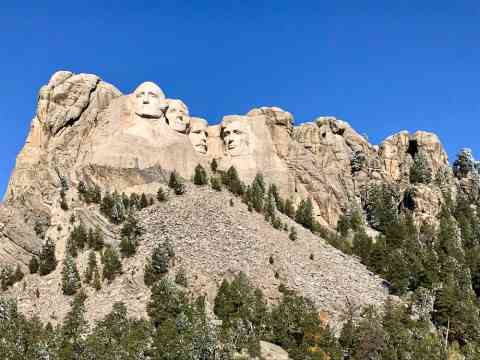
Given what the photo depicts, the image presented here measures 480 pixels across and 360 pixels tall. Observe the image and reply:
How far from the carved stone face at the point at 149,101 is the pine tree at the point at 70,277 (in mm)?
27732

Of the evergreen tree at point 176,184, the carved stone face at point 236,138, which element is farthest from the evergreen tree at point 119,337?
the carved stone face at point 236,138

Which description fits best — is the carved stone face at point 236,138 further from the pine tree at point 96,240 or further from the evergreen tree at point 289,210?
the pine tree at point 96,240

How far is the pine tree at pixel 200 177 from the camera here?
11081cm

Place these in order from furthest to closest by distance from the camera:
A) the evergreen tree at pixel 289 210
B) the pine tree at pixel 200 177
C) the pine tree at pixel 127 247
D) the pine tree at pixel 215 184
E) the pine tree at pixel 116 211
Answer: the evergreen tree at pixel 289 210
the pine tree at pixel 200 177
the pine tree at pixel 215 184
the pine tree at pixel 116 211
the pine tree at pixel 127 247

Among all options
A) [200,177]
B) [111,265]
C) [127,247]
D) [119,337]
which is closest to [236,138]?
[200,177]

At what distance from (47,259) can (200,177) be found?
2412cm

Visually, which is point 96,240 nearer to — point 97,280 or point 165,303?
point 97,280

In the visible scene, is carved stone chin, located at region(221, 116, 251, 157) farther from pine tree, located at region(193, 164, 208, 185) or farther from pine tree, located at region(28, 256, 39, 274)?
pine tree, located at region(28, 256, 39, 274)

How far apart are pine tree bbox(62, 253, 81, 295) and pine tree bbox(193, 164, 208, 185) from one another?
23.2m

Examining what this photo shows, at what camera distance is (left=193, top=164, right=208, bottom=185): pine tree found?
364 ft

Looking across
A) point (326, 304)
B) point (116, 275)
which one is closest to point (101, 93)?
point (116, 275)

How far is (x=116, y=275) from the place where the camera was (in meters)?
90.7

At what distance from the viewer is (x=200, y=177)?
364 feet

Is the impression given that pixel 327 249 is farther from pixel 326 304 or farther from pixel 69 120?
pixel 69 120
